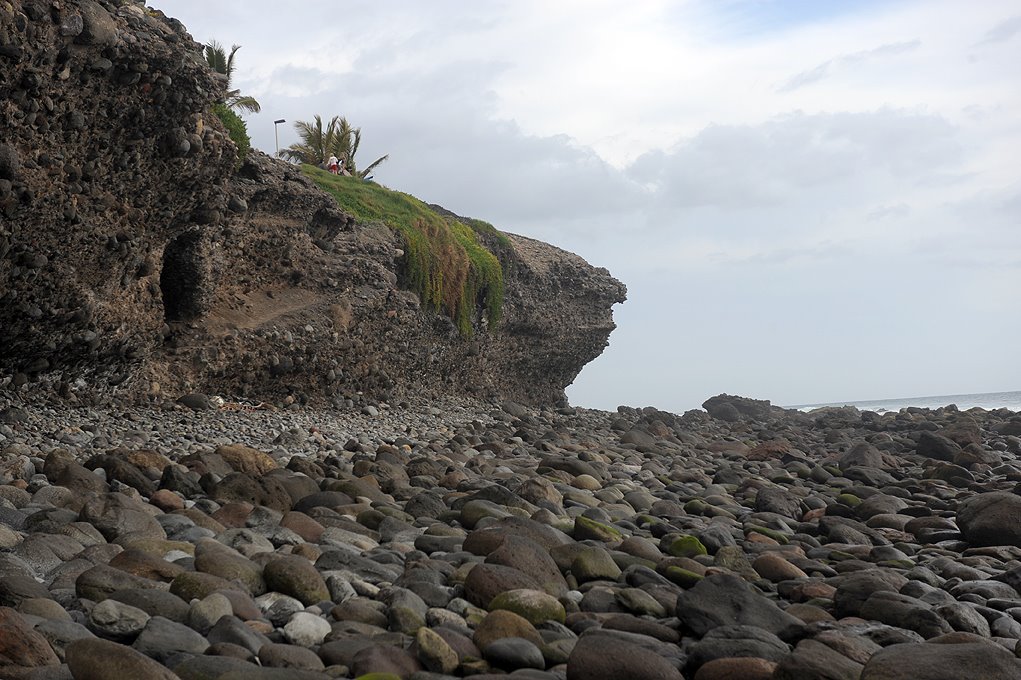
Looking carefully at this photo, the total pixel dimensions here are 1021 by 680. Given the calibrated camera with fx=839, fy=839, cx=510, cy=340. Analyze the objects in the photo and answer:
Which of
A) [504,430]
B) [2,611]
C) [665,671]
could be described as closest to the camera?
[2,611]

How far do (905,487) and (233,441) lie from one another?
9.25 metres

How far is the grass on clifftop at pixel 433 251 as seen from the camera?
2016cm

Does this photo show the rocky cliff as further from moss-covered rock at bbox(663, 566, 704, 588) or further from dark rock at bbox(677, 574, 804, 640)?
dark rock at bbox(677, 574, 804, 640)

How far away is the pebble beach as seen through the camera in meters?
4.00

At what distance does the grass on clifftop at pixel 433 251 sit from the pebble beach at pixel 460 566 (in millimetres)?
8505

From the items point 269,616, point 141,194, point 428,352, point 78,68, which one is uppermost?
point 78,68

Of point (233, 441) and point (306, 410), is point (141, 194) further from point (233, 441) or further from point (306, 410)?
point (306, 410)

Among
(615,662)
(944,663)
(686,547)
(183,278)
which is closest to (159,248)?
(183,278)

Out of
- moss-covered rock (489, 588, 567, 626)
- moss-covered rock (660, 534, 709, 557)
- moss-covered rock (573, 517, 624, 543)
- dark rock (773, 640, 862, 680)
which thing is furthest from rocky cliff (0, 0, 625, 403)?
dark rock (773, 640, 862, 680)

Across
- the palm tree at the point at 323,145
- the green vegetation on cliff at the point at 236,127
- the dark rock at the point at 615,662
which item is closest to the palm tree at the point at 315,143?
the palm tree at the point at 323,145

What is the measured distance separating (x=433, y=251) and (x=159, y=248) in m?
9.32

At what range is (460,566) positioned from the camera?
5727 mm

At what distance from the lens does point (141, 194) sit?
10.8 metres

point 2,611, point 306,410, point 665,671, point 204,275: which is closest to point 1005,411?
point 306,410
